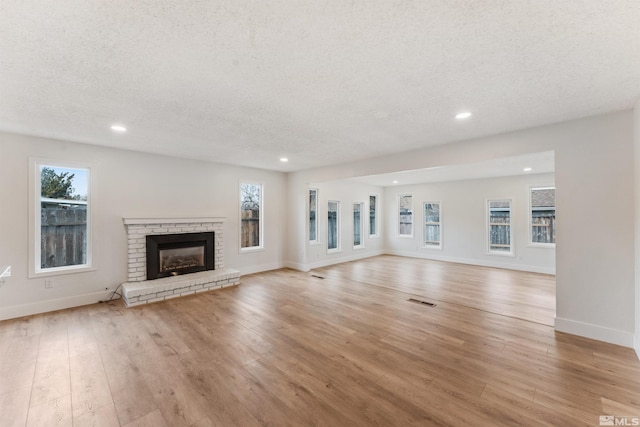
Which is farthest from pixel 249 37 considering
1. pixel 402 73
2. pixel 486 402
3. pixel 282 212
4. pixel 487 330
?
pixel 282 212

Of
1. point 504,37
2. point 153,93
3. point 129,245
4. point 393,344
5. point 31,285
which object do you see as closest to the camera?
point 504,37

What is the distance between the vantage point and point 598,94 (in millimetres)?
2523

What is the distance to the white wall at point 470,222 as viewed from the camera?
679 centimetres

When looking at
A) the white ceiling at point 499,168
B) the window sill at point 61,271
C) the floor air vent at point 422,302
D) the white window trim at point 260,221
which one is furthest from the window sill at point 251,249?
the floor air vent at point 422,302

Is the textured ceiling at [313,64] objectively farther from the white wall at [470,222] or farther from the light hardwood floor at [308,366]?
the white wall at [470,222]

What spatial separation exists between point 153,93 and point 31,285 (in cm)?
375

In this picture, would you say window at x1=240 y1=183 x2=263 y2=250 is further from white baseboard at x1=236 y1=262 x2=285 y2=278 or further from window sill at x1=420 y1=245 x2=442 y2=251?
window sill at x1=420 y1=245 x2=442 y2=251

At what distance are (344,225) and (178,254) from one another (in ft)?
15.5

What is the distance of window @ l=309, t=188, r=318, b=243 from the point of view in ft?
24.2

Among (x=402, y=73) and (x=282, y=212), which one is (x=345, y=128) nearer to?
(x=402, y=73)

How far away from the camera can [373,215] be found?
9453mm

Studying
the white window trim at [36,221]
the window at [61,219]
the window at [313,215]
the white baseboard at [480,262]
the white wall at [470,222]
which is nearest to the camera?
the white window trim at [36,221]

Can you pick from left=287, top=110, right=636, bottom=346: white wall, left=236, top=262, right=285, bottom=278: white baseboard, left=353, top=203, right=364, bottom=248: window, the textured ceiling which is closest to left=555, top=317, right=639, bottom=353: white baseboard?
left=287, top=110, right=636, bottom=346: white wall

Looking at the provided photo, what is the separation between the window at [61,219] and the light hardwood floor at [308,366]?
809mm
